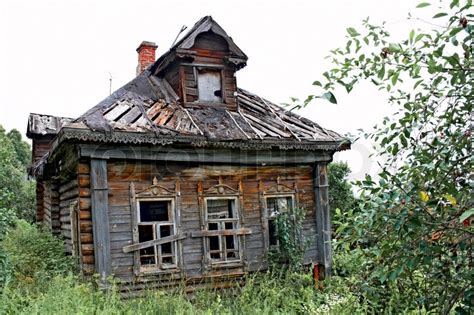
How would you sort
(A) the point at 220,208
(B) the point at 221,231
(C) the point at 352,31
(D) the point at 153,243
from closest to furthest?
(C) the point at 352,31 → (D) the point at 153,243 → (B) the point at 221,231 → (A) the point at 220,208

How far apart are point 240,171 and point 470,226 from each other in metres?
8.07

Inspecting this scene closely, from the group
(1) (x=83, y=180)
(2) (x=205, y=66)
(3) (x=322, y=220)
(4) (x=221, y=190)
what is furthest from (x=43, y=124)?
(3) (x=322, y=220)

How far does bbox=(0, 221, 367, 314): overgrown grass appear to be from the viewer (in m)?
6.09

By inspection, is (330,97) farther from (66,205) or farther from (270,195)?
(66,205)

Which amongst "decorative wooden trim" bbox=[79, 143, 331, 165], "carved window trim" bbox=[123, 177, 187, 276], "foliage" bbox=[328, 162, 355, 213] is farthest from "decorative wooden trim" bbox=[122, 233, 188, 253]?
"foliage" bbox=[328, 162, 355, 213]

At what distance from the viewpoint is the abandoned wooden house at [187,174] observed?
8.70 m

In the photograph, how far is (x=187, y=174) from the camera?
32.3 feet

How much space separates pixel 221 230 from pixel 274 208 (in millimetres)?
1601

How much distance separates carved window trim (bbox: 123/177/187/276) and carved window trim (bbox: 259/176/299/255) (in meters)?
2.00

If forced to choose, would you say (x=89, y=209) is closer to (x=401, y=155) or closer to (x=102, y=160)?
(x=102, y=160)

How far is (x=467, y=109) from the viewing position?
2.71 meters

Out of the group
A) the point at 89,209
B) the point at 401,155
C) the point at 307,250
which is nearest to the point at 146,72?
the point at 89,209

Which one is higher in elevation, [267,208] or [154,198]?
[154,198]

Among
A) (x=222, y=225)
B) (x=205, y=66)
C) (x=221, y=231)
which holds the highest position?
(x=205, y=66)
